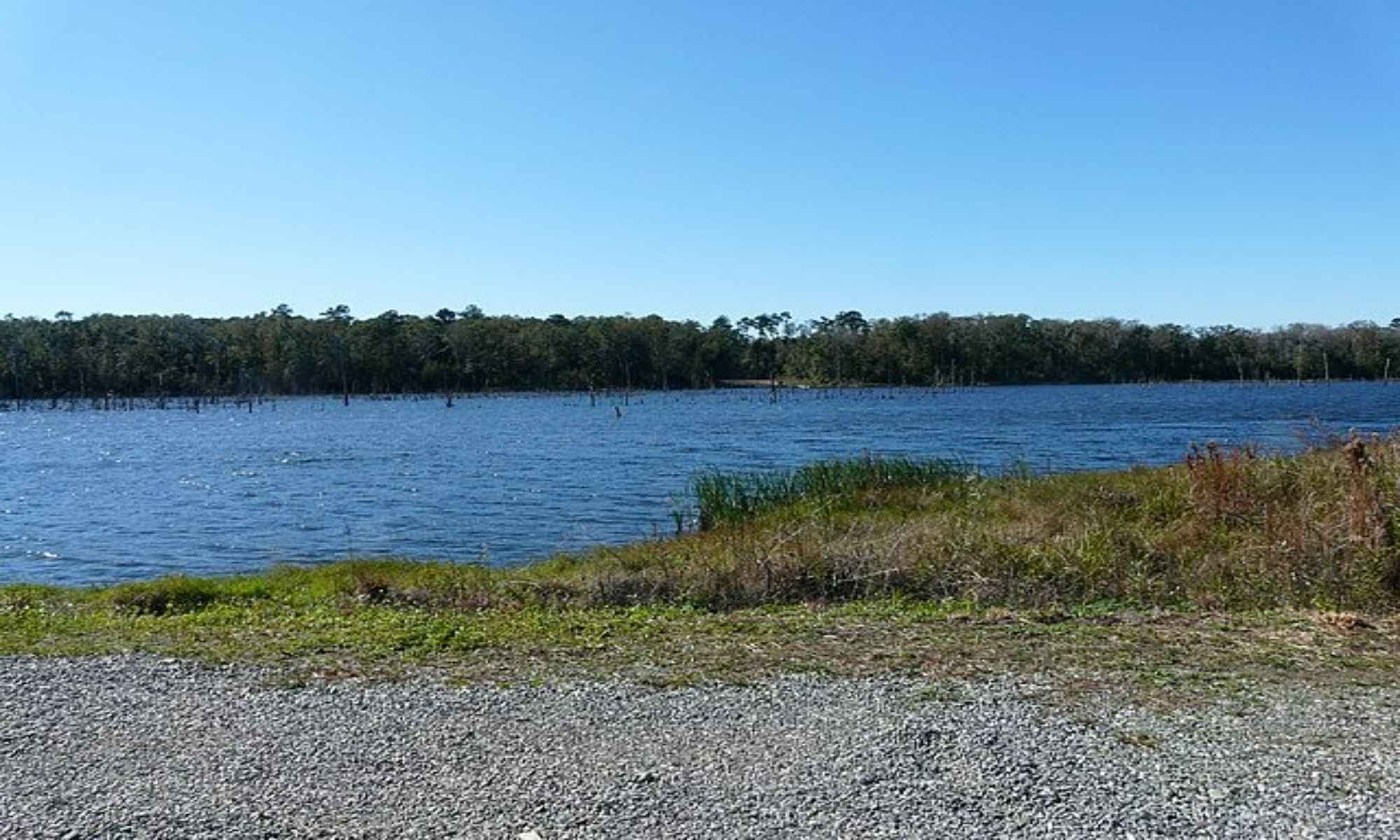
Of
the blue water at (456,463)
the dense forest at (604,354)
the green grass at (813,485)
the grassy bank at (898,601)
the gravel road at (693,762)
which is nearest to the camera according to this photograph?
the gravel road at (693,762)

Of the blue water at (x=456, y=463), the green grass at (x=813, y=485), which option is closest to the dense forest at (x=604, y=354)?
the blue water at (x=456, y=463)

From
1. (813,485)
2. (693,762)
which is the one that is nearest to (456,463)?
(813,485)

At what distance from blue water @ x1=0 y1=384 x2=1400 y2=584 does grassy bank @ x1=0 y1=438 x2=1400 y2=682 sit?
342 centimetres

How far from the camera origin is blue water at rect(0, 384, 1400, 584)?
81.5ft

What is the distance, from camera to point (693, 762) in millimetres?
5898

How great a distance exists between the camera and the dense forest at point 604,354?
15962 centimetres

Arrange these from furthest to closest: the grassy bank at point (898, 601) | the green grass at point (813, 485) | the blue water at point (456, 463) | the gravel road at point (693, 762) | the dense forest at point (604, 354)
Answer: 1. the dense forest at point (604, 354)
2. the blue water at point (456, 463)
3. the green grass at point (813, 485)
4. the grassy bank at point (898, 601)
5. the gravel road at point (693, 762)

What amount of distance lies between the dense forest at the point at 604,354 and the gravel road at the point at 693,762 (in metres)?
158

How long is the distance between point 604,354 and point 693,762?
168431 millimetres

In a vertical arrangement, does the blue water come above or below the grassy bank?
below

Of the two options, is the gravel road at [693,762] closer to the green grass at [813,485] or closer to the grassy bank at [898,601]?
the grassy bank at [898,601]

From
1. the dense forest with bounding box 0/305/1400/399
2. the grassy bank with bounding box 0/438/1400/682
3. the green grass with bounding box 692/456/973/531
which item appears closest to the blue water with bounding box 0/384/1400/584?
the grassy bank with bounding box 0/438/1400/682

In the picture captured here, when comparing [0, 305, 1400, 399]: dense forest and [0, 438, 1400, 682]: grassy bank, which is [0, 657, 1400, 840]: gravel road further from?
[0, 305, 1400, 399]: dense forest

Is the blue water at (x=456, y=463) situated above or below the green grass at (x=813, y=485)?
below
